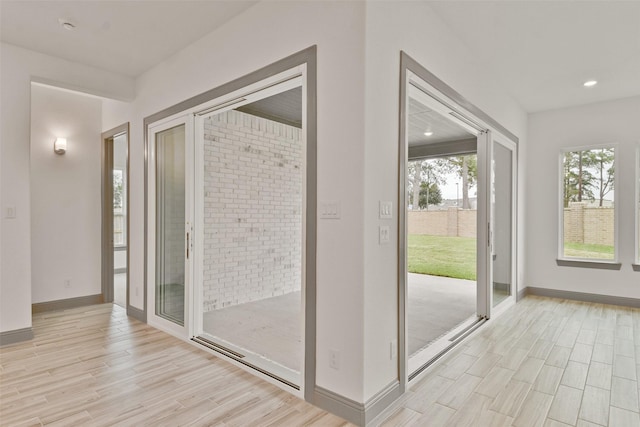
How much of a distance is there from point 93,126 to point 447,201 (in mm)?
7436

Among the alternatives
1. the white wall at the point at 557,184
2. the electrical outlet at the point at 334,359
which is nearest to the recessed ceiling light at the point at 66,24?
the electrical outlet at the point at 334,359

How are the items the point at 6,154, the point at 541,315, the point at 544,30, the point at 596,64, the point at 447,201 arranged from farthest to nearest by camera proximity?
the point at 447,201 < the point at 541,315 < the point at 596,64 < the point at 6,154 < the point at 544,30

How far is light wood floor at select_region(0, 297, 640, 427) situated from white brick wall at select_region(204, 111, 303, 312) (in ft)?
4.05

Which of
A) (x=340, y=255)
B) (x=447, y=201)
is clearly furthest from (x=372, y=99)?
(x=447, y=201)

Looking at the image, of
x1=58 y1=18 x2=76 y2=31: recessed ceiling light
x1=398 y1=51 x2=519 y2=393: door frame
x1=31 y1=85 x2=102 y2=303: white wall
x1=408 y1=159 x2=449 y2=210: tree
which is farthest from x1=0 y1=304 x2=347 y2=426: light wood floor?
x1=408 y1=159 x2=449 y2=210: tree

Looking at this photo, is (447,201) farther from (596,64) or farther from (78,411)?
(78,411)

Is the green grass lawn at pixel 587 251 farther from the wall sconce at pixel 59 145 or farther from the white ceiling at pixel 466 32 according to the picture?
the wall sconce at pixel 59 145

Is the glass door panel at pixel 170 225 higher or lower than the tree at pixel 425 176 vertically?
lower

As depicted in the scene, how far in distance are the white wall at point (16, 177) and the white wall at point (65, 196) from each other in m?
1.01

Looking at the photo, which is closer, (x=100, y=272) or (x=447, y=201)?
(x=100, y=272)

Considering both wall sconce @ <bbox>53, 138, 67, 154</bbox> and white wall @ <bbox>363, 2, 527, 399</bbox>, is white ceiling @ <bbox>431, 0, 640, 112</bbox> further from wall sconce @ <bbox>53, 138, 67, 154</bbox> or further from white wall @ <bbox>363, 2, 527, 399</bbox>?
wall sconce @ <bbox>53, 138, 67, 154</bbox>

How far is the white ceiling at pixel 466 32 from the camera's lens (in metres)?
2.74

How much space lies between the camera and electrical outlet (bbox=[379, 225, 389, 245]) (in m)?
2.19

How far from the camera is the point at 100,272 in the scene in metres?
4.88
